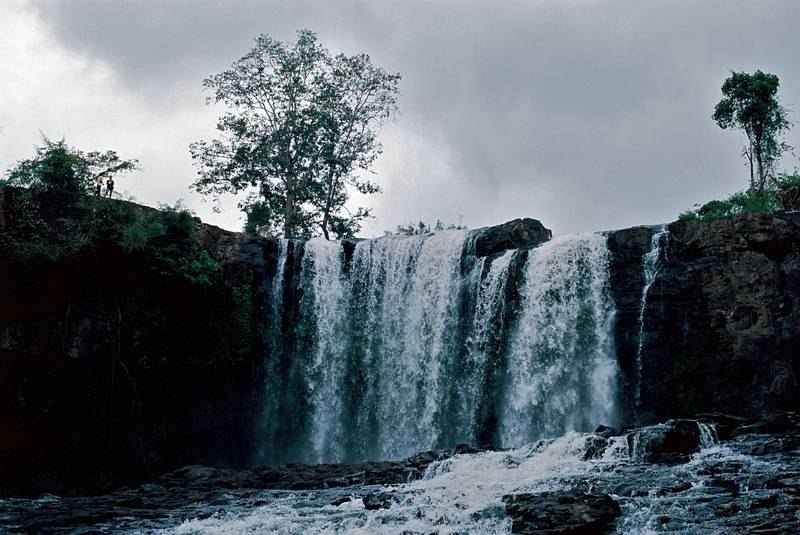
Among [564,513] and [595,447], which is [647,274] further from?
[564,513]

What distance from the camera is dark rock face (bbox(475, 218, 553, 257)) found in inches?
1042

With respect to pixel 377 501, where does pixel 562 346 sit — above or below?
above

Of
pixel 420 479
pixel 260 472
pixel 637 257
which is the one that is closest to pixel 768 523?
pixel 420 479

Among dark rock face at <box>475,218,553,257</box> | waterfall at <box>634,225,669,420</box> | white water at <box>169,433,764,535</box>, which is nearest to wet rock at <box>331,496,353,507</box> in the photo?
white water at <box>169,433,764,535</box>

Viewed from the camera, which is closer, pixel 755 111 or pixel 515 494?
pixel 515 494

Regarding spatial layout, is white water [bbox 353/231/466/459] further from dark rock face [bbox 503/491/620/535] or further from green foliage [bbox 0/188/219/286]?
dark rock face [bbox 503/491/620/535]

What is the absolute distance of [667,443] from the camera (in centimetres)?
1542

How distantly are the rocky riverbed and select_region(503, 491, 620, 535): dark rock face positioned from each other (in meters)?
0.02

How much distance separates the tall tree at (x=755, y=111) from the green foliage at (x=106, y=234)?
2449 centimetres

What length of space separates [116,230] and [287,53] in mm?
17457

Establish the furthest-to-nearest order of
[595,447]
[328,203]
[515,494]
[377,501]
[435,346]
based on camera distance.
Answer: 1. [328,203]
2. [435,346]
3. [595,447]
4. [377,501]
5. [515,494]

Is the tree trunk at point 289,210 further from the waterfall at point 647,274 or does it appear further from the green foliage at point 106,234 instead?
the waterfall at point 647,274

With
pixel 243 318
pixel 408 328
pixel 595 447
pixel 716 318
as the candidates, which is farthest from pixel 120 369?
Answer: pixel 716 318

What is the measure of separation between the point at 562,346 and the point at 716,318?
4.50m
